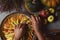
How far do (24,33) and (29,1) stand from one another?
19 centimetres

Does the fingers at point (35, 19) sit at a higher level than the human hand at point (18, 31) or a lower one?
higher

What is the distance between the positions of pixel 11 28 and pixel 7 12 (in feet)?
0.34

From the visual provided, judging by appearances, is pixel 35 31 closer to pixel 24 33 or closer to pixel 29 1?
pixel 24 33

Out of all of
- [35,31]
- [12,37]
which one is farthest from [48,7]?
[12,37]

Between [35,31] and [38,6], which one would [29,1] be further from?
[35,31]

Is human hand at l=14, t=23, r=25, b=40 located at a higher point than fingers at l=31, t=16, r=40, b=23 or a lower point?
lower

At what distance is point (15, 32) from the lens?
131cm

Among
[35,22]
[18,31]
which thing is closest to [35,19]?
[35,22]

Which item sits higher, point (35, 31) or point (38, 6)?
point (38, 6)

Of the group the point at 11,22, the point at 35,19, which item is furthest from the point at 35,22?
the point at 11,22

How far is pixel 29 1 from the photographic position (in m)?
1.32

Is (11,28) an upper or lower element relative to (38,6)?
lower

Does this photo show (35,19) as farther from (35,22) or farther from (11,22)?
(11,22)

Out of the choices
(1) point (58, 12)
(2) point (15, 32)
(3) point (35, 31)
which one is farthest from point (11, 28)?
(1) point (58, 12)
